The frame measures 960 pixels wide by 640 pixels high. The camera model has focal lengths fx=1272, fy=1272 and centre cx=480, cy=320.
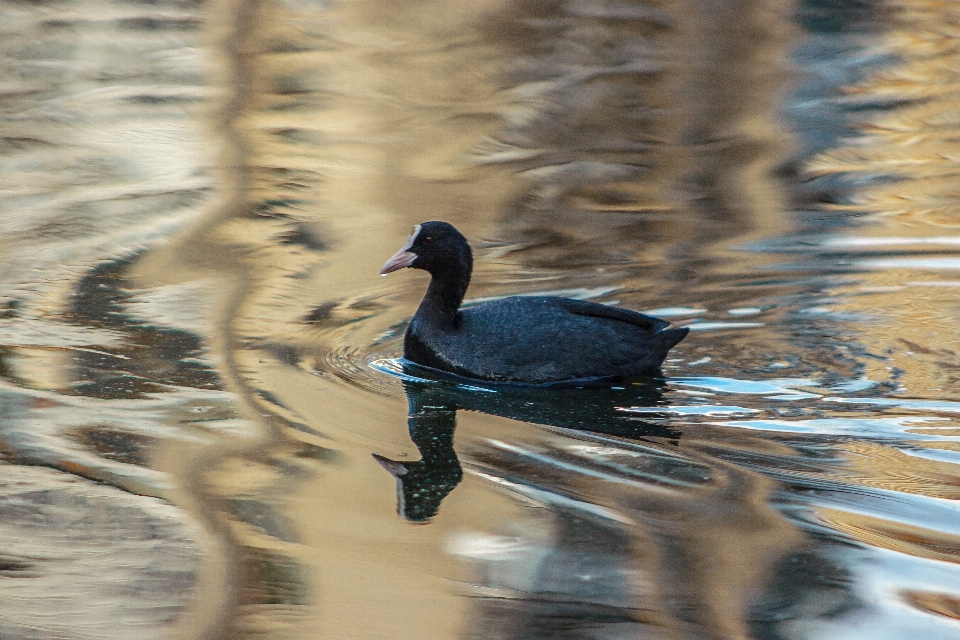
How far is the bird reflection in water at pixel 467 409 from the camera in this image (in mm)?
4539

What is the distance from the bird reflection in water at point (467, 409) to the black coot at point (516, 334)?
81mm

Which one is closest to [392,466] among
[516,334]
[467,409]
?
[467,409]

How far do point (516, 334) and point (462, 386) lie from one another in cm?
33

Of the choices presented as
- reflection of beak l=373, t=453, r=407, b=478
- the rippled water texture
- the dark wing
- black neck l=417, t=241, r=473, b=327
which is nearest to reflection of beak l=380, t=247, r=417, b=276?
black neck l=417, t=241, r=473, b=327

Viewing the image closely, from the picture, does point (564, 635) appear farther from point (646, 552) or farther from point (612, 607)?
point (646, 552)

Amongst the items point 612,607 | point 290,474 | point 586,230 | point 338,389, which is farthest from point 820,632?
point 586,230

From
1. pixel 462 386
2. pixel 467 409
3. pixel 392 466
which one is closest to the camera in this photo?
pixel 392 466

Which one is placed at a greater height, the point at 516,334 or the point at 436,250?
the point at 436,250

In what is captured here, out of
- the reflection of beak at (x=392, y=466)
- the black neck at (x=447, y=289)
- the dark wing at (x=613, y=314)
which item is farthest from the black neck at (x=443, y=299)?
the reflection of beak at (x=392, y=466)

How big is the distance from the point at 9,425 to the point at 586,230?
13.0ft

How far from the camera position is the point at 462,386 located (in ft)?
18.4

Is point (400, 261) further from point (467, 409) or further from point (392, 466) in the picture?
point (392, 466)

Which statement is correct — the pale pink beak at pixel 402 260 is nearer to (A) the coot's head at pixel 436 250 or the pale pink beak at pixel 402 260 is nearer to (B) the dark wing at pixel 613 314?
(A) the coot's head at pixel 436 250

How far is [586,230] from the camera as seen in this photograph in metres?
7.87
